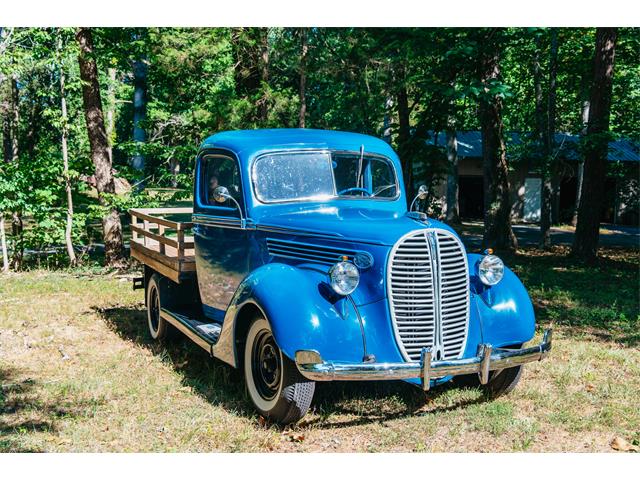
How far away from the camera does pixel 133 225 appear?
8797 millimetres

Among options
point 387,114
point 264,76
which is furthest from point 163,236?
point 387,114

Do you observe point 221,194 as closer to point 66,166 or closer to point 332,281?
point 332,281

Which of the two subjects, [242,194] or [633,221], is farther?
[633,221]

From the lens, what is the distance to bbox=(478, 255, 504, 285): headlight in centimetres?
546

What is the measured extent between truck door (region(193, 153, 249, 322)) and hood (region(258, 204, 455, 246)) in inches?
17.0

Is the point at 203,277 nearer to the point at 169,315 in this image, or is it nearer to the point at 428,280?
the point at 169,315

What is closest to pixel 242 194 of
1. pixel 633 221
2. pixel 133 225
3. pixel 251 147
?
pixel 251 147

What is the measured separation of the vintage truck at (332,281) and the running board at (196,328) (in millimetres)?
19

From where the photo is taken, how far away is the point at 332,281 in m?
4.83

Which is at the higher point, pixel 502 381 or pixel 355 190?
pixel 355 190

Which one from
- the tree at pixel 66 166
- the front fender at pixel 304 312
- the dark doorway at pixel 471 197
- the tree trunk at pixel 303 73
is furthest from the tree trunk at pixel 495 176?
the dark doorway at pixel 471 197

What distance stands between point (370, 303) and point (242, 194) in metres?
1.76

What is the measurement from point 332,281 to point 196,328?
2.04m

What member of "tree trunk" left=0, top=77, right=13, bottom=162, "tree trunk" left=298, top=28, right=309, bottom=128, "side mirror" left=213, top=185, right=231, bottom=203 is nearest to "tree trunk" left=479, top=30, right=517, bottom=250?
"tree trunk" left=298, top=28, right=309, bottom=128
